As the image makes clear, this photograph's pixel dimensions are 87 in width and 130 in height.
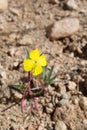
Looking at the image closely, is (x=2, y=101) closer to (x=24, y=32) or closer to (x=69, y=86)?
(x=69, y=86)

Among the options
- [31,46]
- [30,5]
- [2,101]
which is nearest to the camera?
[2,101]

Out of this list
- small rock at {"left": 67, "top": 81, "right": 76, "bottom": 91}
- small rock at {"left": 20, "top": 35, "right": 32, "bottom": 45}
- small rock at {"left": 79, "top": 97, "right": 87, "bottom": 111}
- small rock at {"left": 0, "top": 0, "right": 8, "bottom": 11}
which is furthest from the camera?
small rock at {"left": 0, "top": 0, "right": 8, "bottom": 11}

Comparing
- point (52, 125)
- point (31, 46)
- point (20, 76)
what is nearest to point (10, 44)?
point (31, 46)

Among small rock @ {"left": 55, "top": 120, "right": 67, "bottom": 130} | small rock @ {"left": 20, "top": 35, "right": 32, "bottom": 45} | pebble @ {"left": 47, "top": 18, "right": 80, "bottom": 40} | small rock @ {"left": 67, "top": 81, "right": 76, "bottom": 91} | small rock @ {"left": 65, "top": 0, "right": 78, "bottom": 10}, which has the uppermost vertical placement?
small rock @ {"left": 65, "top": 0, "right": 78, "bottom": 10}

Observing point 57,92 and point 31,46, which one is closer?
point 57,92

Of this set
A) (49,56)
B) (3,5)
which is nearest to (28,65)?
(49,56)

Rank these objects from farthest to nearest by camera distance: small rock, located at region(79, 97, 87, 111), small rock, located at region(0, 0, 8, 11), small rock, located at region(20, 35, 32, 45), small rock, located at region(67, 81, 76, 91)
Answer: small rock, located at region(0, 0, 8, 11), small rock, located at region(20, 35, 32, 45), small rock, located at region(67, 81, 76, 91), small rock, located at region(79, 97, 87, 111)

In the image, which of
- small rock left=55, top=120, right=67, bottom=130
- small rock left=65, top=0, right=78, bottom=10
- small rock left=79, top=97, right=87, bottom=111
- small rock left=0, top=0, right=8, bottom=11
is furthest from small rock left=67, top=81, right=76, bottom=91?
small rock left=0, top=0, right=8, bottom=11

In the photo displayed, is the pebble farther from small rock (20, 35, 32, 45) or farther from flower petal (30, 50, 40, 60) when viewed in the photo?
flower petal (30, 50, 40, 60)
